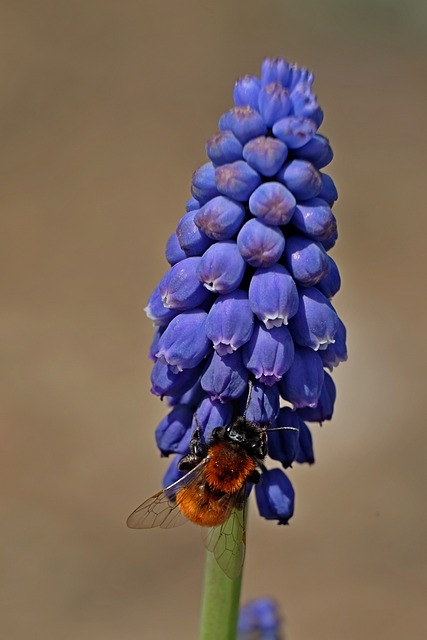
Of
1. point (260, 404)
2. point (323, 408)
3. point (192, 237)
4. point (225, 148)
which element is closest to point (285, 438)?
point (323, 408)

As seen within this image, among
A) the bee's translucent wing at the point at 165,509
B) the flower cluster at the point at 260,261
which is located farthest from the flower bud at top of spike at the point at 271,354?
the bee's translucent wing at the point at 165,509

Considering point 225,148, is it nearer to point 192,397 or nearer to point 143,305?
point 192,397

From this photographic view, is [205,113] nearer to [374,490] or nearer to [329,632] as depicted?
[374,490]

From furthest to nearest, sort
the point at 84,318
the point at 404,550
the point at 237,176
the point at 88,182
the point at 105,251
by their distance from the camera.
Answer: the point at 88,182, the point at 105,251, the point at 84,318, the point at 404,550, the point at 237,176

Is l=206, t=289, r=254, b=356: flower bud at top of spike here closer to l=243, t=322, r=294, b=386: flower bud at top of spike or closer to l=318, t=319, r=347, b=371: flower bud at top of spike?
l=243, t=322, r=294, b=386: flower bud at top of spike

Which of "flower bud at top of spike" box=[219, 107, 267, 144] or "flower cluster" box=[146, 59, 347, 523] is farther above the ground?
"flower bud at top of spike" box=[219, 107, 267, 144]

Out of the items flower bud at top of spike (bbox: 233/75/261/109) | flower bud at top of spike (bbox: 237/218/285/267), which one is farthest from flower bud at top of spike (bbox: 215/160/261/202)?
flower bud at top of spike (bbox: 233/75/261/109)

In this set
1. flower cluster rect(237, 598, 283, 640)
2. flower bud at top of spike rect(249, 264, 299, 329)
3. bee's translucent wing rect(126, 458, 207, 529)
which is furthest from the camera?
flower cluster rect(237, 598, 283, 640)

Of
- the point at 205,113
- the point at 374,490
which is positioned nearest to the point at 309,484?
the point at 374,490
